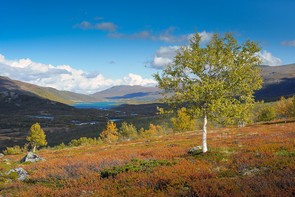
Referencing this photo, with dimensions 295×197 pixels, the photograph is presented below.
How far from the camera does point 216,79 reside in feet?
77.4

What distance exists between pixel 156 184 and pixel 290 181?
6.03 m

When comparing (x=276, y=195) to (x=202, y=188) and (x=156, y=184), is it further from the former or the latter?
(x=156, y=184)

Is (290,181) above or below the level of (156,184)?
above

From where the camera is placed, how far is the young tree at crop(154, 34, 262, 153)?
2253cm

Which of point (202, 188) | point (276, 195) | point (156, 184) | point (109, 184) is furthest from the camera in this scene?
point (109, 184)

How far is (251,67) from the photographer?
2341 centimetres

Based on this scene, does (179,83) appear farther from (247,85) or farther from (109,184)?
(109,184)

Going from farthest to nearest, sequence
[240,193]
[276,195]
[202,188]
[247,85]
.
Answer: [247,85]
[202,188]
[240,193]
[276,195]

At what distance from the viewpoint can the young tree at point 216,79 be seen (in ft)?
73.9

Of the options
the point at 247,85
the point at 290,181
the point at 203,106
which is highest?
the point at 247,85

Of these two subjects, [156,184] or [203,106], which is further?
[203,106]

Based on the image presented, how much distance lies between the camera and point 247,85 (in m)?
23.1

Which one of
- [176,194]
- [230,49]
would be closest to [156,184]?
[176,194]

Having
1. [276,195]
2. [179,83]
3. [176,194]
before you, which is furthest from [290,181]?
[179,83]
